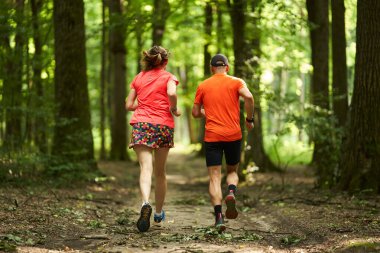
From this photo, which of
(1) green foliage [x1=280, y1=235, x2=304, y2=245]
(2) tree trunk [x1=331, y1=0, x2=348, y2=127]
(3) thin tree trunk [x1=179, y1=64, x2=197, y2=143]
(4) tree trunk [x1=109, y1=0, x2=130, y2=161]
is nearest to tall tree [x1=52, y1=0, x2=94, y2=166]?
(2) tree trunk [x1=331, y1=0, x2=348, y2=127]

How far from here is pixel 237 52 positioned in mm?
12984

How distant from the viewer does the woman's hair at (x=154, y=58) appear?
7.39 metres

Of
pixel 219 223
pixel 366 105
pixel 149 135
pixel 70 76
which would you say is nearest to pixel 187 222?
pixel 219 223

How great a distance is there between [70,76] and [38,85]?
227 cm

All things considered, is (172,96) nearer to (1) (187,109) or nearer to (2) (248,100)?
(2) (248,100)

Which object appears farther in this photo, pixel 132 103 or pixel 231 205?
pixel 132 103

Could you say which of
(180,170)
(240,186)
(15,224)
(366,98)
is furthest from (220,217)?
(180,170)

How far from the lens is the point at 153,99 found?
7328mm

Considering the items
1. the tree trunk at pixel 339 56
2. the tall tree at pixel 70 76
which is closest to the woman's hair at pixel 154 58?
the tall tree at pixel 70 76

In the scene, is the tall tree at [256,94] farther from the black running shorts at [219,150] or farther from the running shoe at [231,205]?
the running shoe at [231,205]

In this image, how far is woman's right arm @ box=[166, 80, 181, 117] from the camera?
7.26 meters

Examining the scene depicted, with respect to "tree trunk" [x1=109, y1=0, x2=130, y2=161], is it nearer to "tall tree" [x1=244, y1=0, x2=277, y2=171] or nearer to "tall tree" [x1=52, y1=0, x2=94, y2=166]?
"tall tree" [x1=244, y1=0, x2=277, y2=171]

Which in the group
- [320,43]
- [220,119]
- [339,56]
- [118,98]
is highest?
[320,43]

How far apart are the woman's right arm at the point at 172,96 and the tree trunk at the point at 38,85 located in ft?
14.6
